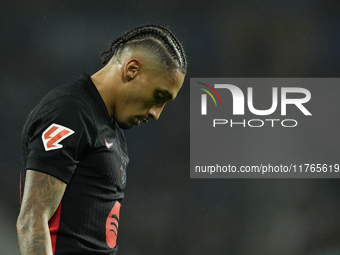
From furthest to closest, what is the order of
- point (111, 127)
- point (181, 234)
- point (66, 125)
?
point (181, 234) → point (111, 127) → point (66, 125)

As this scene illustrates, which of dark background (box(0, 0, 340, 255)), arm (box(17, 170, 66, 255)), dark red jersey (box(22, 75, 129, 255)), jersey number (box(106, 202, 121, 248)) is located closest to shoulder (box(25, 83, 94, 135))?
dark red jersey (box(22, 75, 129, 255))

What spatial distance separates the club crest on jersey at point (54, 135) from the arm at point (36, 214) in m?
0.06

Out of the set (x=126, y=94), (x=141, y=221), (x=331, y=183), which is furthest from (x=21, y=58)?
(x=331, y=183)

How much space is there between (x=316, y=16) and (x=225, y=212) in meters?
1.64

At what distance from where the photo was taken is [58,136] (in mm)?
732

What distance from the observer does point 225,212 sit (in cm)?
271

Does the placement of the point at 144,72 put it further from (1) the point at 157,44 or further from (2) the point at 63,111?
(2) the point at 63,111

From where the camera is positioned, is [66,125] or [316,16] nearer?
[66,125]

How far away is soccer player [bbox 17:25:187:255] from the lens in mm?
717

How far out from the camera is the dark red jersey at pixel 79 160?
28.9 inches

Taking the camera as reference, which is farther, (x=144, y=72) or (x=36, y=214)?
(x=144, y=72)

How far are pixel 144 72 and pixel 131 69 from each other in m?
0.04

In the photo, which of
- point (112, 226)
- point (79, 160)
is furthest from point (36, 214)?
point (112, 226)

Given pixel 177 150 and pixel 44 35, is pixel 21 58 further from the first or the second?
pixel 177 150
